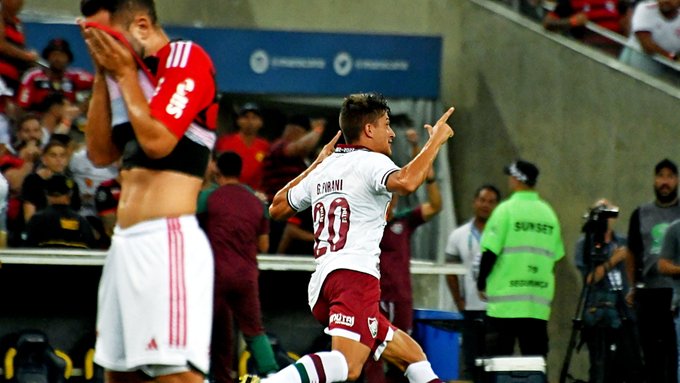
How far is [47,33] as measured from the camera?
50.6ft

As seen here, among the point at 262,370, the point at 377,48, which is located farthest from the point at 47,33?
the point at 262,370

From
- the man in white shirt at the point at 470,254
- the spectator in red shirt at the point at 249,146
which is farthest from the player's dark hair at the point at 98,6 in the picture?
the spectator in red shirt at the point at 249,146

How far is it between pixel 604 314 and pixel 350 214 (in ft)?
17.0

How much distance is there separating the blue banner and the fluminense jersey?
783cm

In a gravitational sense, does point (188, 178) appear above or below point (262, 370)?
above

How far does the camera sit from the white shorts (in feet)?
18.9

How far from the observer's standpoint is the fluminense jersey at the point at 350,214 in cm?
830

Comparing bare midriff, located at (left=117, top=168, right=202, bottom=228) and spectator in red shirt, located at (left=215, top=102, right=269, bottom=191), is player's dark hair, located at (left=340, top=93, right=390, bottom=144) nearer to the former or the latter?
bare midriff, located at (left=117, top=168, right=202, bottom=228)

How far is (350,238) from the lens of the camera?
8.33 meters

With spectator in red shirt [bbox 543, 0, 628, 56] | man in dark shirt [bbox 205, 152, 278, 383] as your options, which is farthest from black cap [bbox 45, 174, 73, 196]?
spectator in red shirt [bbox 543, 0, 628, 56]

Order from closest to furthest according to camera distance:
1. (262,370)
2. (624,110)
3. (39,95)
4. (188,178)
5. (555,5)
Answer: (188,178) → (262,370) → (39,95) → (624,110) → (555,5)

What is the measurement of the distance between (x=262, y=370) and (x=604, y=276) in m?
3.46

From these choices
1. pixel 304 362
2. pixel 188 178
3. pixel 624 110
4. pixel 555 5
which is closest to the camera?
pixel 188 178

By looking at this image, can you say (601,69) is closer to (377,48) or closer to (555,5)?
(555,5)
